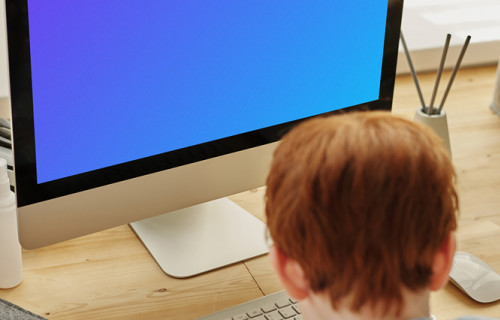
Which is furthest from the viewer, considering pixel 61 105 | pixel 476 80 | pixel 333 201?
pixel 476 80

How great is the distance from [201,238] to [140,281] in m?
0.11

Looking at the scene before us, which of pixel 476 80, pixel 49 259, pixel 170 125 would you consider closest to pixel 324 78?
pixel 170 125

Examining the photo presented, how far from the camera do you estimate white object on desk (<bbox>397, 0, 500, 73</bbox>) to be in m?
1.59

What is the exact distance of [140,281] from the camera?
87 cm

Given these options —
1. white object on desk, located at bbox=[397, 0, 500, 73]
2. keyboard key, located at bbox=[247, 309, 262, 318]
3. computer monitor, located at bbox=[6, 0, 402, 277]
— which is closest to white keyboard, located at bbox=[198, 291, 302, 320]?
keyboard key, located at bbox=[247, 309, 262, 318]

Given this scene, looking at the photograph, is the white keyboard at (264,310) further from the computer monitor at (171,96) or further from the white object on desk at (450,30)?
the white object on desk at (450,30)

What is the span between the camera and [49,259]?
90cm

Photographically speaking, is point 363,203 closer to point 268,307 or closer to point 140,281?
point 268,307

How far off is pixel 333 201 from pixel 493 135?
34.4 inches

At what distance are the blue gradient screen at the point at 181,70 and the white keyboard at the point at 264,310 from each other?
0.66 feet

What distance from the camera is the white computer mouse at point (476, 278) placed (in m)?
0.84

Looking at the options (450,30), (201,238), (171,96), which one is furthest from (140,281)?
(450,30)

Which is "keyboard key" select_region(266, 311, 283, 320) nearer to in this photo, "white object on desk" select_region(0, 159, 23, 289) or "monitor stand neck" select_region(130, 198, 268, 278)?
"monitor stand neck" select_region(130, 198, 268, 278)

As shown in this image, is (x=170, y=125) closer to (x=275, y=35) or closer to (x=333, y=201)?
(x=275, y=35)
